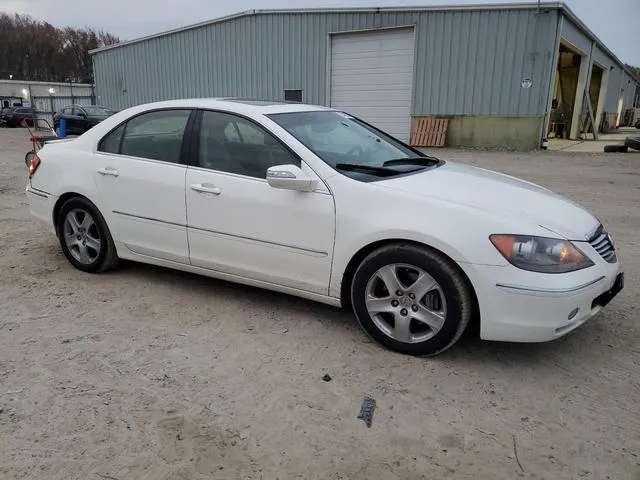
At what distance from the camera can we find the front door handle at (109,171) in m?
4.27

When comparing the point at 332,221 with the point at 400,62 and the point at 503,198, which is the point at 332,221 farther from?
the point at 400,62

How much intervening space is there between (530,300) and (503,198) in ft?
2.38

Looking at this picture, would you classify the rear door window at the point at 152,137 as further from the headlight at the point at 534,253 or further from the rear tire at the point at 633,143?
the rear tire at the point at 633,143

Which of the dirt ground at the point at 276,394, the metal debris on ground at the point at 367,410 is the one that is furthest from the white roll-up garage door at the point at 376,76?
the metal debris on ground at the point at 367,410

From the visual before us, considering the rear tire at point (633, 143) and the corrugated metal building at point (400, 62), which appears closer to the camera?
the rear tire at point (633, 143)

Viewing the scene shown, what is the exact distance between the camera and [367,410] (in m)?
2.73

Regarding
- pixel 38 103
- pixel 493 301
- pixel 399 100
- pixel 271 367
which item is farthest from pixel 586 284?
pixel 38 103

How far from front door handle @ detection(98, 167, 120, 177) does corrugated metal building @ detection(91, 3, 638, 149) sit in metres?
15.8

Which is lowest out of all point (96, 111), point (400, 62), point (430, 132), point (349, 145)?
point (430, 132)

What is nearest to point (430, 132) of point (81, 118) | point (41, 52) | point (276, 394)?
point (81, 118)

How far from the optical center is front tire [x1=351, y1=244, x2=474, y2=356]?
304cm

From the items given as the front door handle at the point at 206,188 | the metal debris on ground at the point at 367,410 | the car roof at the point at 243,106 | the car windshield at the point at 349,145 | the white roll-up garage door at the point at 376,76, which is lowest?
the metal debris on ground at the point at 367,410

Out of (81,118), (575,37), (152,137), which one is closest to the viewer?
(152,137)

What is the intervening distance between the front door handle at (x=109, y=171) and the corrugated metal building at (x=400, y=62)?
15784 millimetres
